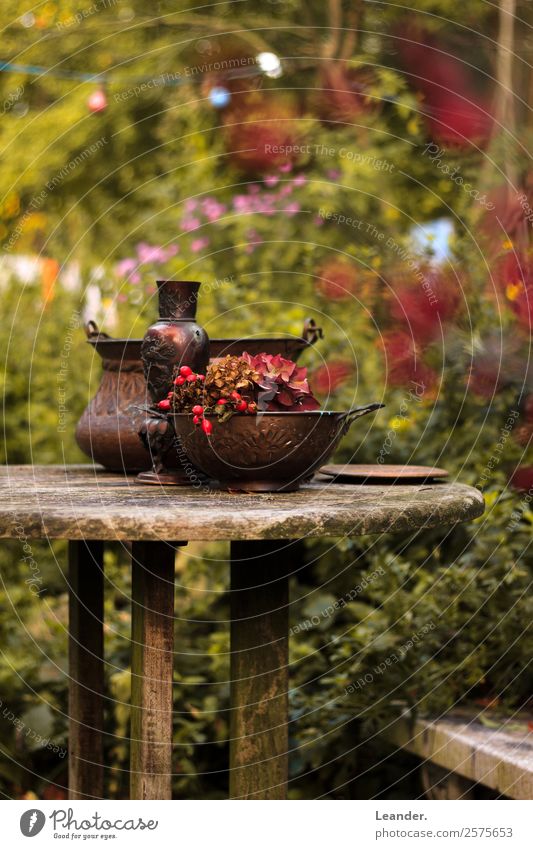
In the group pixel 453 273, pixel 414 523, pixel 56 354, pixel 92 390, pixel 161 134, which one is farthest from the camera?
pixel 161 134

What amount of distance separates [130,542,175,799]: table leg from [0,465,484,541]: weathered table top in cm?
11

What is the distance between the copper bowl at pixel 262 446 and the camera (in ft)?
6.68

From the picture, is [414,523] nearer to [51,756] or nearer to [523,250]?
[523,250]

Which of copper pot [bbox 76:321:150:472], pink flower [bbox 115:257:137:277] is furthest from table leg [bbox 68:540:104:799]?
pink flower [bbox 115:257:137:277]

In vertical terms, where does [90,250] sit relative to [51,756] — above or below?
above

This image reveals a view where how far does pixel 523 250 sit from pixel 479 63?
5.63ft

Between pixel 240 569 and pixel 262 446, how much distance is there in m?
0.23

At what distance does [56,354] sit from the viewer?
4.79 m

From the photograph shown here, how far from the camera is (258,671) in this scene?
79.5 inches

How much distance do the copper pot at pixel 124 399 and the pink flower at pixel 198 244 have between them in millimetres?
2367

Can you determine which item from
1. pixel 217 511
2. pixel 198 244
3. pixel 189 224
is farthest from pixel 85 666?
pixel 189 224

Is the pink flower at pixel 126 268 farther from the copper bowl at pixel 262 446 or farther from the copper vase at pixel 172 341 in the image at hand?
the copper bowl at pixel 262 446
